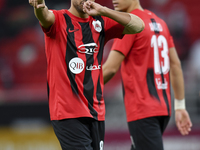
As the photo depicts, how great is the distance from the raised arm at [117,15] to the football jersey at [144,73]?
2.27 feet

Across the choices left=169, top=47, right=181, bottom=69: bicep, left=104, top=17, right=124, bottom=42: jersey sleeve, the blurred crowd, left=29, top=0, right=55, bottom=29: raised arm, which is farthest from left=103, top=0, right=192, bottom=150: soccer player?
the blurred crowd

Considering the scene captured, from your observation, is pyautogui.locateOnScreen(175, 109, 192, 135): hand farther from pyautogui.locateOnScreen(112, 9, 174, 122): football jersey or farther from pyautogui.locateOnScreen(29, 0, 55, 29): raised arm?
pyautogui.locateOnScreen(29, 0, 55, 29): raised arm

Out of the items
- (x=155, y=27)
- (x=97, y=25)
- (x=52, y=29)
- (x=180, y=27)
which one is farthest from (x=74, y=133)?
(x=180, y=27)

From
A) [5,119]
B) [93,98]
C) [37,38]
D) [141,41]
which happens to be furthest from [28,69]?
[93,98]

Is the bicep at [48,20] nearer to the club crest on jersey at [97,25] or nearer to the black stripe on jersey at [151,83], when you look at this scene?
the club crest on jersey at [97,25]

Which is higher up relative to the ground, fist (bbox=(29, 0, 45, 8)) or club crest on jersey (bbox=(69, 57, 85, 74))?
fist (bbox=(29, 0, 45, 8))

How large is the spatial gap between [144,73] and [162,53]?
347 mm

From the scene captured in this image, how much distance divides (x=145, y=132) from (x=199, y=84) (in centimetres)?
414

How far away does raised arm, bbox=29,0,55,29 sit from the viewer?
2.40 meters

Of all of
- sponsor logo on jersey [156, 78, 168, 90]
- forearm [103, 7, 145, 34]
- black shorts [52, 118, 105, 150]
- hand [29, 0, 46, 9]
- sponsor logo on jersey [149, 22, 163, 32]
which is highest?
hand [29, 0, 46, 9]

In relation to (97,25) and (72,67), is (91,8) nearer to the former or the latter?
(97,25)

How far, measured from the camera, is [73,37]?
2.77 metres

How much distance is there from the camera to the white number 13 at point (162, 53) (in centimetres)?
372

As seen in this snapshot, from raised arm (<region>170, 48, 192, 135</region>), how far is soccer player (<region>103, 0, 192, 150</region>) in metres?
0.23
